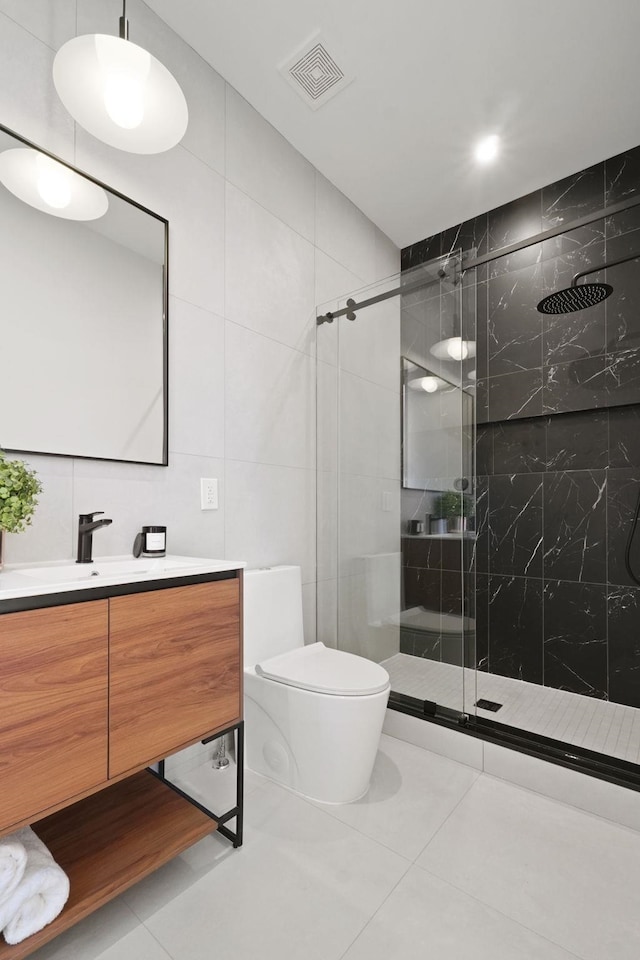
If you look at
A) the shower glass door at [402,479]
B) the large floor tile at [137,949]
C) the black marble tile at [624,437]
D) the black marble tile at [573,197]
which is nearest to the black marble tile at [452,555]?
the shower glass door at [402,479]

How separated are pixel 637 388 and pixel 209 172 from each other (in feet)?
6.90

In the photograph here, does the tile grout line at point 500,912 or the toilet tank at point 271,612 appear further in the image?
the toilet tank at point 271,612

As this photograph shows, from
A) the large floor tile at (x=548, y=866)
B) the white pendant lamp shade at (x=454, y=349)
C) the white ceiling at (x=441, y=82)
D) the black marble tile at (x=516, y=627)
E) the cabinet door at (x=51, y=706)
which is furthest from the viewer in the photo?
the black marble tile at (x=516, y=627)

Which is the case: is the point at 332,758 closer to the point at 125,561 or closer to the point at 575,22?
the point at 125,561

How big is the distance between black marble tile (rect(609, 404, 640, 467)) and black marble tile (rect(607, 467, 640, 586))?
5 centimetres

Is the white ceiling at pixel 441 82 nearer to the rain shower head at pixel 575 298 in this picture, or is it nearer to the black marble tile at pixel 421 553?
the rain shower head at pixel 575 298

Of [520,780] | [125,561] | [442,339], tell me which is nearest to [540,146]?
[442,339]

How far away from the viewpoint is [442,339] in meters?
2.07

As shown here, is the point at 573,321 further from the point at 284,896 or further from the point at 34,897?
the point at 34,897

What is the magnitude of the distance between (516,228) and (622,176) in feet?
1.69

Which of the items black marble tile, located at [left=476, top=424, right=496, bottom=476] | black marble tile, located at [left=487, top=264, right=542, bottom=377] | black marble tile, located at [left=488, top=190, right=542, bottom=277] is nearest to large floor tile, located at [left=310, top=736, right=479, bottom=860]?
black marble tile, located at [left=476, top=424, right=496, bottom=476]

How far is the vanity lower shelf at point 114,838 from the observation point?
1.03 metres

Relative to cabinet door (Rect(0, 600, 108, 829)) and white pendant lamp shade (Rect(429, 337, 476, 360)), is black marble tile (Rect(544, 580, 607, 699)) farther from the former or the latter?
cabinet door (Rect(0, 600, 108, 829))

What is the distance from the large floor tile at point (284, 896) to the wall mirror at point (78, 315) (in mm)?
1224
